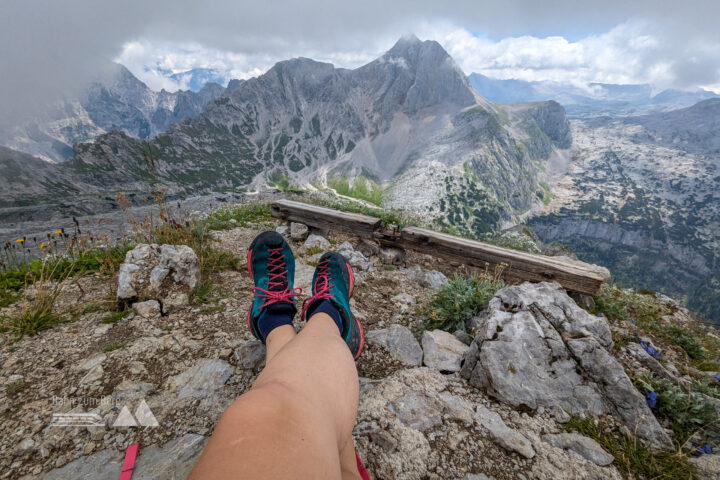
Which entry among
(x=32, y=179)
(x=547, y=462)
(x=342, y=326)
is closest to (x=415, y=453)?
(x=547, y=462)

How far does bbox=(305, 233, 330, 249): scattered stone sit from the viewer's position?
23.0ft

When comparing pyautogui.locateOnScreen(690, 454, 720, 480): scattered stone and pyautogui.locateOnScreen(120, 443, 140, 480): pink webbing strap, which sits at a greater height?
pyautogui.locateOnScreen(120, 443, 140, 480): pink webbing strap

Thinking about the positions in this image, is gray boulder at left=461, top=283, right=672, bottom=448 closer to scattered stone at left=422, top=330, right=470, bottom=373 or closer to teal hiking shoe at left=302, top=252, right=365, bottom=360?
scattered stone at left=422, top=330, right=470, bottom=373

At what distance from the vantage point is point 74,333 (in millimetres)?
3248

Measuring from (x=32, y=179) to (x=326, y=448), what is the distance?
237381 millimetres

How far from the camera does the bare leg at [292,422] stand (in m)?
1.40

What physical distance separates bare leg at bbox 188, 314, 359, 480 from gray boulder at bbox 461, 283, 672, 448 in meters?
1.46

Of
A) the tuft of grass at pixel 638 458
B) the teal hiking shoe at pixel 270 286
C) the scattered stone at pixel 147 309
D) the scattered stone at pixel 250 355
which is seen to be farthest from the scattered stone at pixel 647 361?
the scattered stone at pixel 147 309

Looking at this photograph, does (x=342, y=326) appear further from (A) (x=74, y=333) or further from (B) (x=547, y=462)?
(A) (x=74, y=333)

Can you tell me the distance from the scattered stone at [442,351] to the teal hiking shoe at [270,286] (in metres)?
1.55

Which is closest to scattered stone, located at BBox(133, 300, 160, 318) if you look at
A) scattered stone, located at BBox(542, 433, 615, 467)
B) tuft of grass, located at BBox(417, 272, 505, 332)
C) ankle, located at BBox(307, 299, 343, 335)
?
ankle, located at BBox(307, 299, 343, 335)

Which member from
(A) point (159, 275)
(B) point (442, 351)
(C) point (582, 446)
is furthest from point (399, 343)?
(A) point (159, 275)

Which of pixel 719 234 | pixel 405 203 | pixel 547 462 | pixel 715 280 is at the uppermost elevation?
pixel 547 462

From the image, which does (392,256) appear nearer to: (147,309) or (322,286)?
(322,286)
